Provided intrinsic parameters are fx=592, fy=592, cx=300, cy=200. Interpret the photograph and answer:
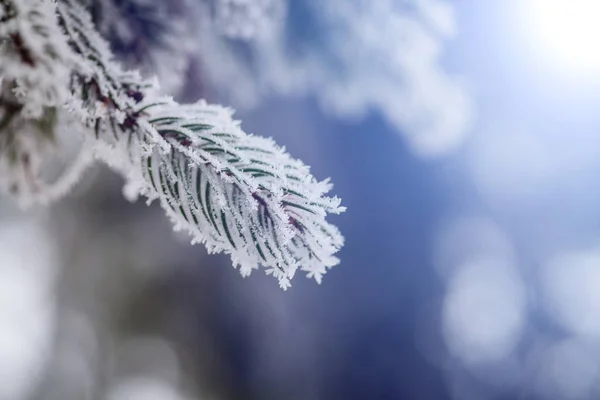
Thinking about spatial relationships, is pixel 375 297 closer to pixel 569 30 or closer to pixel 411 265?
pixel 411 265

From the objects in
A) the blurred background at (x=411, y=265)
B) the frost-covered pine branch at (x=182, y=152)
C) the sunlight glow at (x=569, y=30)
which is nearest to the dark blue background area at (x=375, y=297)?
the blurred background at (x=411, y=265)

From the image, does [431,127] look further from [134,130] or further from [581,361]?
[581,361]

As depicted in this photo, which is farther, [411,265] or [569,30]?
[411,265]

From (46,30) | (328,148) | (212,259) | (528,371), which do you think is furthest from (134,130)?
(528,371)

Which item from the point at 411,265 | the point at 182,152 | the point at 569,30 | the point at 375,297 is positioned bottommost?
the point at 182,152

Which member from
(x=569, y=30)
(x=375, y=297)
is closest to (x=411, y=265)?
(x=375, y=297)

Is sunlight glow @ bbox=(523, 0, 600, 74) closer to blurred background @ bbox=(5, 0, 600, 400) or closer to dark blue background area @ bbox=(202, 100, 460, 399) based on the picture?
blurred background @ bbox=(5, 0, 600, 400)

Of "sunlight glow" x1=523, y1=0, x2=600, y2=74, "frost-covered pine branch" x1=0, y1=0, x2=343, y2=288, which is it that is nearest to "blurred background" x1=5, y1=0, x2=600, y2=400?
"sunlight glow" x1=523, y1=0, x2=600, y2=74
